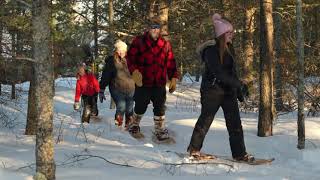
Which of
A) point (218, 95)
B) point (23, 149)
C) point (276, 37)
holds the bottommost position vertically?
point (23, 149)

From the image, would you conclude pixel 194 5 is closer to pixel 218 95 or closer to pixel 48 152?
pixel 218 95

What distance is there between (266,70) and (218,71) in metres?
2.26

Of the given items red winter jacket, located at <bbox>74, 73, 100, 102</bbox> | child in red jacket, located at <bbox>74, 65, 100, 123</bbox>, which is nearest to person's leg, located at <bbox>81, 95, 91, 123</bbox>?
child in red jacket, located at <bbox>74, 65, 100, 123</bbox>

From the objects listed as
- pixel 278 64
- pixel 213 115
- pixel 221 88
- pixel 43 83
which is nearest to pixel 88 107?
pixel 213 115

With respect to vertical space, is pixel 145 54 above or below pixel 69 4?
below

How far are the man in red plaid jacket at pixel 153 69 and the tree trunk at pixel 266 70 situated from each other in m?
1.50

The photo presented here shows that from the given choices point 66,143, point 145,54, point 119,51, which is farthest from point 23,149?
point 119,51

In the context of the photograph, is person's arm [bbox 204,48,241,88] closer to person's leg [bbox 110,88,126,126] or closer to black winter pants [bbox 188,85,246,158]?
black winter pants [bbox 188,85,246,158]

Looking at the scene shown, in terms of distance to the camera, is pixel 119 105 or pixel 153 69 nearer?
pixel 153 69

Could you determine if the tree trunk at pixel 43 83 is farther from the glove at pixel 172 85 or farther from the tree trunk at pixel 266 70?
the tree trunk at pixel 266 70

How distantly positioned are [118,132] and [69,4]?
35.7 ft

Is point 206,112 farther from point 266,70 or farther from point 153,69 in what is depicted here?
point 266,70

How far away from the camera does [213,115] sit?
21.5 ft

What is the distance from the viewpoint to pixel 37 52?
14.6 ft
